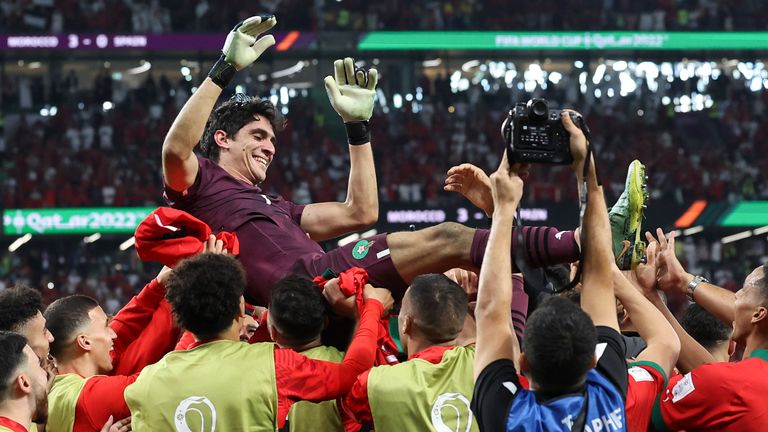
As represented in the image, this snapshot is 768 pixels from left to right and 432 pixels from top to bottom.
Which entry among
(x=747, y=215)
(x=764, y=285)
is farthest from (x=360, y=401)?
(x=747, y=215)

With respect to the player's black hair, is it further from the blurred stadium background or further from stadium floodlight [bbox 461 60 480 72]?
stadium floodlight [bbox 461 60 480 72]

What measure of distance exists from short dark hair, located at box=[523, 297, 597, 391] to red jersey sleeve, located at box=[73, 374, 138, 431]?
1.84 m

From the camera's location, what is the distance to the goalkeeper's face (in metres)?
5.72

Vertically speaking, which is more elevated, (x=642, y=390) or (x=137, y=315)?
(x=642, y=390)

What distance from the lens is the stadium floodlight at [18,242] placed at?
2311 cm

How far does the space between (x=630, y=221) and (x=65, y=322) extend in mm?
2464

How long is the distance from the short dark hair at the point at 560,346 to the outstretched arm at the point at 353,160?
217 cm

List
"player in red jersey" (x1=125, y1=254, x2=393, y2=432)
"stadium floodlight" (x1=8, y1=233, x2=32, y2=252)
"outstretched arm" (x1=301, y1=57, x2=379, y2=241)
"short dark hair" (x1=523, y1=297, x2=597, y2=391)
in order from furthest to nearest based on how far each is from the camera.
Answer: "stadium floodlight" (x1=8, y1=233, x2=32, y2=252)
"outstretched arm" (x1=301, y1=57, x2=379, y2=241)
"player in red jersey" (x1=125, y1=254, x2=393, y2=432)
"short dark hair" (x1=523, y1=297, x2=597, y2=391)

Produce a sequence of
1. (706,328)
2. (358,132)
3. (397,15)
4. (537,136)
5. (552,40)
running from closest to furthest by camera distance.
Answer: (537,136), (706,328), (358,132), (552,40), (397,15)

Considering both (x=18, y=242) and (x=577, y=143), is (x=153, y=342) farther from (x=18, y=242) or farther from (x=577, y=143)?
(x=18, y=242)

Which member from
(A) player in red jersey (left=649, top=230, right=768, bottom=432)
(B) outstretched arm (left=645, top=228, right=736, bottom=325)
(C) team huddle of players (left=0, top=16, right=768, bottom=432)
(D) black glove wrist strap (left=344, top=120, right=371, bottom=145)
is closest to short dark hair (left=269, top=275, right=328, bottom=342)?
(C) team huddle of players (left=0, top=16, right=768, bottom=432)

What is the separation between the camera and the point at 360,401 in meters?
4.30

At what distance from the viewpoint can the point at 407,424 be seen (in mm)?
4238

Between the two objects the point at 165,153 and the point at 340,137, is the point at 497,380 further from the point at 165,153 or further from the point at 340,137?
the point at 340,137
